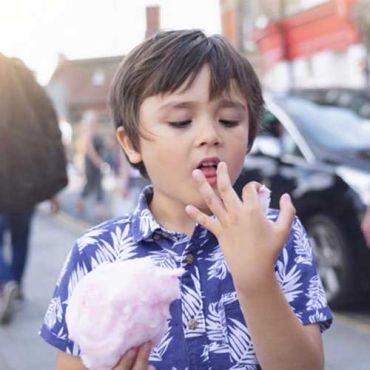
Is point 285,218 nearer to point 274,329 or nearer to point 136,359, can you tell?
point 274,329

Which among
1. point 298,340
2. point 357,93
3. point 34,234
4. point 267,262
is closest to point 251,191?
point 267,262

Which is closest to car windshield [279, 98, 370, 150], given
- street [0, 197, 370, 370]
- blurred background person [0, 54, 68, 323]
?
street [0, 197, 370, 370]

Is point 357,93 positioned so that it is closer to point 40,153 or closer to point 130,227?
point 40,153

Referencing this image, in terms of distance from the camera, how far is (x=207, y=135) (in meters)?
1.57

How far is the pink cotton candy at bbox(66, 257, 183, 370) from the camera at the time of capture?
1.49m

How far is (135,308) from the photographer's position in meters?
1.50

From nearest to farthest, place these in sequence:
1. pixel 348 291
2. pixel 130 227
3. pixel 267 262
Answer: pixel 267 262 → pixel 130 227 → pixel 348 291

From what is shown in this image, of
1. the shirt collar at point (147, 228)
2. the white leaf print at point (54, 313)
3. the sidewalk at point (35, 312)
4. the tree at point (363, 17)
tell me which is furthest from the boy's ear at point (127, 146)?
the tree at point (363, 17)

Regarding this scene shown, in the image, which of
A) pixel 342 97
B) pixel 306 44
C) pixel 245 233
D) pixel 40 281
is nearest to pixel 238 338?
pixel 245 233

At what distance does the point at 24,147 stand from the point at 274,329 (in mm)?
4024

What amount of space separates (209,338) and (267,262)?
342mm

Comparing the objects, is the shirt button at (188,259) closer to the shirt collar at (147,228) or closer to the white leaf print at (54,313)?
the shirt collar at (147,228)

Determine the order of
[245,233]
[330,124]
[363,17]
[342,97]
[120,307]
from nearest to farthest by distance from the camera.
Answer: [245,233] < [120,307] < [330,124] < [342,97] < [363,17]

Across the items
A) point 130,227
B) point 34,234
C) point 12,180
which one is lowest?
point 34,234
